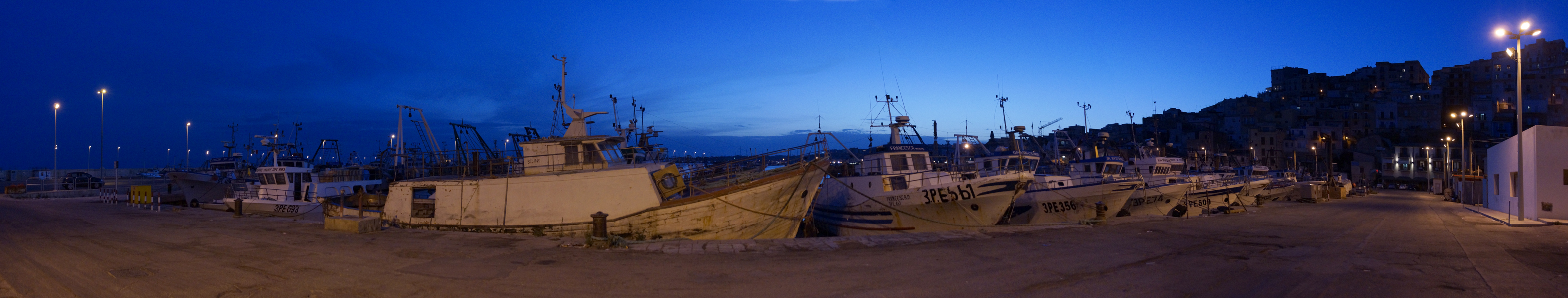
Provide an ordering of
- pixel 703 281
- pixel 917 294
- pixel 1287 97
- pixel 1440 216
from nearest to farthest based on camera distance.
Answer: pixel 917 294 < pixel 703 281 < pixel 1440 216 < pixel 1287 97

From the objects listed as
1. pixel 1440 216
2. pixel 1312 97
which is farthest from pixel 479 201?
pixel 1312 97

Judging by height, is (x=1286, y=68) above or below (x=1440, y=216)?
above

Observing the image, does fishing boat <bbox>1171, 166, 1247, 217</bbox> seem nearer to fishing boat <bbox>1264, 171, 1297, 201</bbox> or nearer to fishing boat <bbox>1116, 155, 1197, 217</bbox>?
fishing boat <bbox>1116, 155, 1197, 217</bbox>

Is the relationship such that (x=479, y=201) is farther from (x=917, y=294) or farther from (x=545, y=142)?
(x=917, y=294)

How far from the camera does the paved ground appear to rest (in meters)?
6.58

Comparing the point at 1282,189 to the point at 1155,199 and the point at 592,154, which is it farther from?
the point at 592,154

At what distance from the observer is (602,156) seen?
46.0 feet

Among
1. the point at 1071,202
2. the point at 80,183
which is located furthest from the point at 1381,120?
the point at 80,183

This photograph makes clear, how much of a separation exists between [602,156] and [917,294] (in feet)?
30.4

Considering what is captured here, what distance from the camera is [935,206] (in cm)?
1723

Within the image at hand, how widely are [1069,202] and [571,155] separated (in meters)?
13.6

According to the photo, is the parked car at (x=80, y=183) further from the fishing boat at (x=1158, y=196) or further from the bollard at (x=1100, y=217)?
the fishing boat at (x=1158, y=196)

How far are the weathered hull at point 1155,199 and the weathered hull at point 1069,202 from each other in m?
2.37

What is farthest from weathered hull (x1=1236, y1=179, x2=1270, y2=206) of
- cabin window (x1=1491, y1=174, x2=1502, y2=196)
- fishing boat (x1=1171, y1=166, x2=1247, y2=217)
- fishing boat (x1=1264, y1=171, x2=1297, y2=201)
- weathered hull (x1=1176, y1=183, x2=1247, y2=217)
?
cabin window (x1=1491, y1=174, x2=1502, y2=196)
